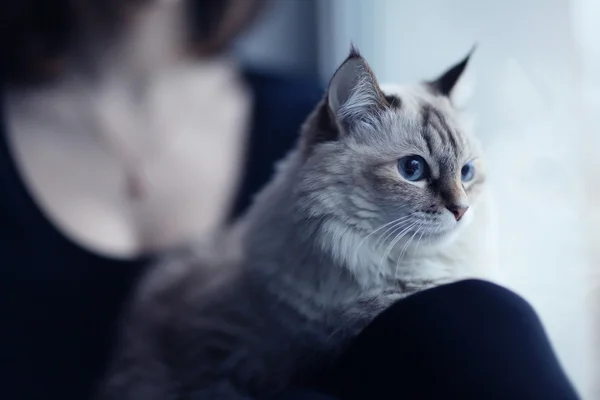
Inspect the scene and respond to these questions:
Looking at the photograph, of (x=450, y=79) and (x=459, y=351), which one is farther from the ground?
(x=450, y=79)

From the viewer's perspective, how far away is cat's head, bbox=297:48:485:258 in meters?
0.42

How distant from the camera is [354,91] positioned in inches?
15.9

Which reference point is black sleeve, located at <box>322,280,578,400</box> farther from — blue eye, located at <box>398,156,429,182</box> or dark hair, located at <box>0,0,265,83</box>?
dark hair, located at <box>0,0,265,83</box>

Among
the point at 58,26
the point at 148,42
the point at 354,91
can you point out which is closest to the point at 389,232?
the point at 354,91

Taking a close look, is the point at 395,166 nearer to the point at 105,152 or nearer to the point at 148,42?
the point at 148,42

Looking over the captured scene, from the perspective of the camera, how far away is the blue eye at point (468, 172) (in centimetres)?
44

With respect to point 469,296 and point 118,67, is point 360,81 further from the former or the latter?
point 118,67

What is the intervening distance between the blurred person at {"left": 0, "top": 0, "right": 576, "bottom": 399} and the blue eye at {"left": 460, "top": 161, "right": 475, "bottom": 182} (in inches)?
9.9

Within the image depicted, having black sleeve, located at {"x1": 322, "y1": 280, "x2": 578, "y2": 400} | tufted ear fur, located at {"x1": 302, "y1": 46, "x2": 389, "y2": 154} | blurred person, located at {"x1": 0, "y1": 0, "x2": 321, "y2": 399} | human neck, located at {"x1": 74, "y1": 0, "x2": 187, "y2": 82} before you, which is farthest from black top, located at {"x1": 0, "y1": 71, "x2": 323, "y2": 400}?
black sleeve, located at {"x1": 322, "y1": 280, "x2": 578, "y2": 400}

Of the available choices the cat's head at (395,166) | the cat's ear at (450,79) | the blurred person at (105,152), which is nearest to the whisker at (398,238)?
the cat's head at (395,166)

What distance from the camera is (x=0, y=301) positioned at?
0.82 m

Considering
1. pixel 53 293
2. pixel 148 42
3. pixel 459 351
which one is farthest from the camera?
pixel 53 293

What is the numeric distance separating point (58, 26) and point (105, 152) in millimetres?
214

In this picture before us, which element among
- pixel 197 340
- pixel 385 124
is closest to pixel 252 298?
pixel 197 340
